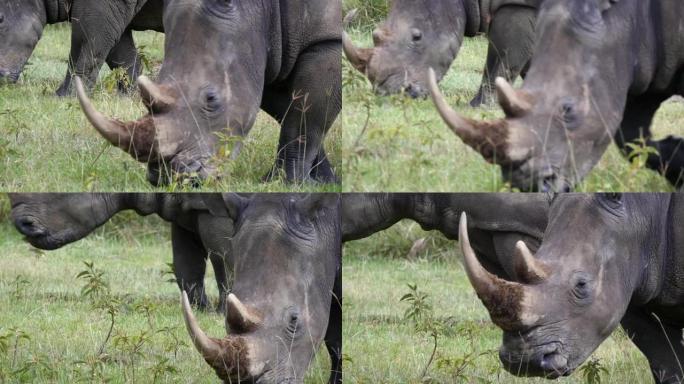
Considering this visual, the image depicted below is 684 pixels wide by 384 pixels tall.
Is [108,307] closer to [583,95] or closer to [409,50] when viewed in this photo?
[409,50]

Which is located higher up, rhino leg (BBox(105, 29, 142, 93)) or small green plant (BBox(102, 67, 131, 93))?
small green plant (BBox(102, 67, 131, 93))

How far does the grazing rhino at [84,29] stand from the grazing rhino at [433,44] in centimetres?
163

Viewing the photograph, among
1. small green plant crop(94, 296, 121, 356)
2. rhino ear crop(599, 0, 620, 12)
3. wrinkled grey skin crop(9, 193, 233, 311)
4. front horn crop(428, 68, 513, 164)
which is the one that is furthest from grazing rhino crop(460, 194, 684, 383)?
small green plant crop(94, 296, 121, 356)

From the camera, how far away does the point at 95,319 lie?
8.76 metres

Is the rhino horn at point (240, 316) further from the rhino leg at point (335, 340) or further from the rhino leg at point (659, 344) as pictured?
the rhino leg at point (659, 344)

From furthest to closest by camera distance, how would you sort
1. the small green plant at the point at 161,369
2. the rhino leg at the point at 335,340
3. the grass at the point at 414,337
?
the grass at the point at 414,337
the rhino leg at the point at 335,340
the small green plant at the point at 161,369

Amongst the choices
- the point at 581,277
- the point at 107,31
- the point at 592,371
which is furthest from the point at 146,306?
the point at 581,277

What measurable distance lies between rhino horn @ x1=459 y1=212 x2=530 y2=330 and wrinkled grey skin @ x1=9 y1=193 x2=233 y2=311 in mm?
1552

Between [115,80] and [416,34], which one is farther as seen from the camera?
[115,80]

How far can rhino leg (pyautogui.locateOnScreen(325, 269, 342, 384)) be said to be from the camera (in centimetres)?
747

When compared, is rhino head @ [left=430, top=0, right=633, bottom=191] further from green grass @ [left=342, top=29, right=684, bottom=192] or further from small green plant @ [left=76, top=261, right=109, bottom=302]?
small green plant @ [left=76, top=261, right=109, bottom=302]

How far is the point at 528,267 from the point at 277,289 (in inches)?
40.4

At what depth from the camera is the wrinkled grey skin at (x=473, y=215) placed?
735cm

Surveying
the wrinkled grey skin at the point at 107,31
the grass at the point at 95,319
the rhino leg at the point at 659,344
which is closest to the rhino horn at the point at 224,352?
the grass at the point at 95,319
